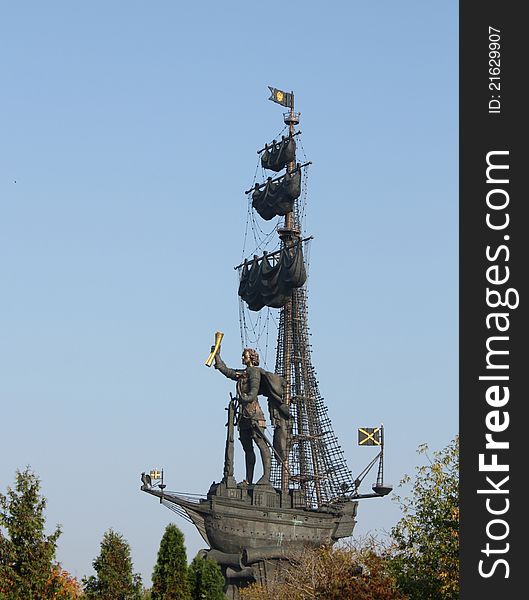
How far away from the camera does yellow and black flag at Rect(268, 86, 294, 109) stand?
8956 centimetres

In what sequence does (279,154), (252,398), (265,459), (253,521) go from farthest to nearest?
Result: (279,154) → (265,459) → (252,398) → (253,521)

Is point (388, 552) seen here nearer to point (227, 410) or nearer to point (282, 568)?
point (282, 568)

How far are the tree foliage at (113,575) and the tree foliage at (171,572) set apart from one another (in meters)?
1.74

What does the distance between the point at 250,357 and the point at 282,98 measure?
27.1m

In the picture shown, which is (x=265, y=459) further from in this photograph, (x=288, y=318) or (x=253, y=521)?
(x=288, y=318)

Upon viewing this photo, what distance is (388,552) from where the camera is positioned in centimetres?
5297

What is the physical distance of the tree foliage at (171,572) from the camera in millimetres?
32188

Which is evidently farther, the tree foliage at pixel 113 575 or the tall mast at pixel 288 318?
the tall mast at pixel 288 318

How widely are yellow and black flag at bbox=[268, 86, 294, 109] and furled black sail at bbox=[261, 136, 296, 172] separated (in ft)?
10.1

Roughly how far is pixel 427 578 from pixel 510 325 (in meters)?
29.9

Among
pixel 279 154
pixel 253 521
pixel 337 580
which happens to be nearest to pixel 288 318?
pixel 279 154

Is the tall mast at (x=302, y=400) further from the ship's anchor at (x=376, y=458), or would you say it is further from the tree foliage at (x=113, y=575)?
the tree foliage at (x=113, y=575)

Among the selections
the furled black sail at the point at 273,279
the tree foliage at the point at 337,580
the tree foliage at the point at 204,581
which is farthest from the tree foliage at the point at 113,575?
the furled black sail at the point at 273,279

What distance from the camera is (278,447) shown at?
74000 millimetres
